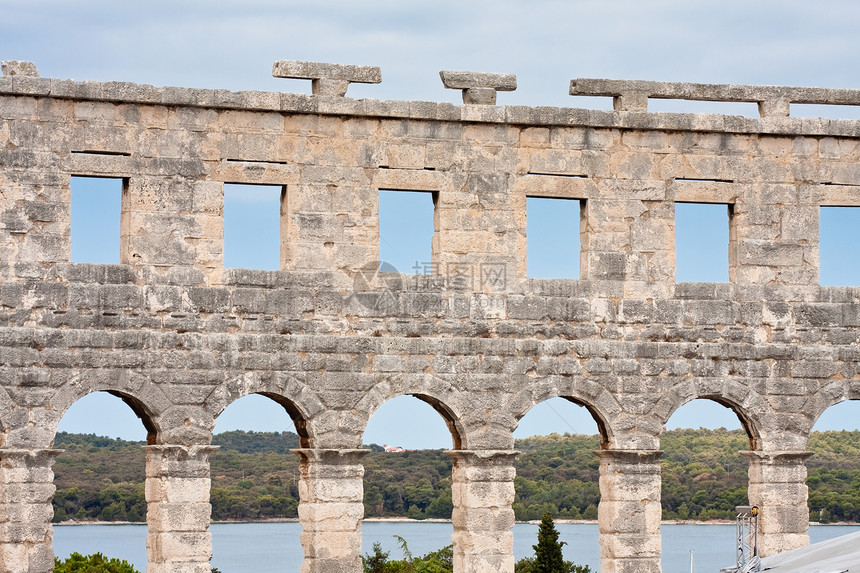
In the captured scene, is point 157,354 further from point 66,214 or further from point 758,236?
point 758,236

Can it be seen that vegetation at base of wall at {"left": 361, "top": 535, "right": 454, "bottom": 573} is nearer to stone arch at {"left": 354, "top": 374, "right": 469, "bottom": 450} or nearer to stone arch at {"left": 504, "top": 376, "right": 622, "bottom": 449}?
stone arch at {"left": 504, "top": 376, "right": 622, "bottom": 449}

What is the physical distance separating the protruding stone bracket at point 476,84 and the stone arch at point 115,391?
5.83m

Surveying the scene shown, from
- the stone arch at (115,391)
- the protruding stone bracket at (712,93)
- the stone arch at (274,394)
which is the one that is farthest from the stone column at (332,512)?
the protruding stone bracket at (712,93)

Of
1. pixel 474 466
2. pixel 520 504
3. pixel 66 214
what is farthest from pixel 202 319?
pixel 520 504

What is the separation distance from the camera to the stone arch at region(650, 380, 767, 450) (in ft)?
74.3

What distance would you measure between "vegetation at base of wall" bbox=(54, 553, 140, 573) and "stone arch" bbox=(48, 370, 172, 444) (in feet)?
29.2

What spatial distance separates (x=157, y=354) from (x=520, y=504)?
30.2m

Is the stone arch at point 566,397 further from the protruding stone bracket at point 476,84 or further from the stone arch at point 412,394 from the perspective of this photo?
the protruding stone bracket at point 476,84

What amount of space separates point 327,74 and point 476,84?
2092 mm

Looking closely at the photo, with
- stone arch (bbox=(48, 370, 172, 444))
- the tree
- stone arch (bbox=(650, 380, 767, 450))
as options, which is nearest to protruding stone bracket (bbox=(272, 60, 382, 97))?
Result: stone arch (bbox=(48, 370, 172, 444))

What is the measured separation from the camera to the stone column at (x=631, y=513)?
22.2 meters

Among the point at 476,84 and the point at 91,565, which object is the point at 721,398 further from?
the point at 91,565

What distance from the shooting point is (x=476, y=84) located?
22.6 meters

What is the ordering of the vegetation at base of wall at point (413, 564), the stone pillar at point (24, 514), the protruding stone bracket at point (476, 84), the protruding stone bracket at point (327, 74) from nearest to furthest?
1. the stone pillar at point (24, 514)
2. the protruding stone bracket at point (327, 74)
3. the protruding stone bracket at point (476, 84)
4. the vegetation at base of wall at point (413, 564)
